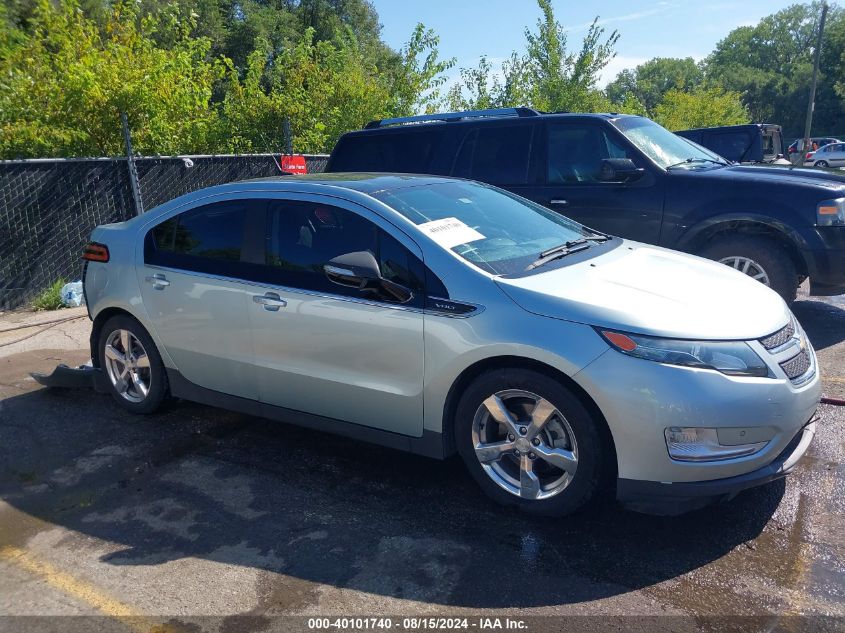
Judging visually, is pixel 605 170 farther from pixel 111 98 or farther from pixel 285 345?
pixel 111 98

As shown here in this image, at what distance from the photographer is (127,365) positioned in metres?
5.16

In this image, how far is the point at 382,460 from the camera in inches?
171

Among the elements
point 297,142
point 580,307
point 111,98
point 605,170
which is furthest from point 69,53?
point 580,307

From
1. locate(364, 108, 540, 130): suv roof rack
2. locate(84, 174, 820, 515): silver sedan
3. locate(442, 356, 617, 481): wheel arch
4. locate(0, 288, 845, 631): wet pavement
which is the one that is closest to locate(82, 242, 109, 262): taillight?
locate(84, 174, 820, 515): silver sedan

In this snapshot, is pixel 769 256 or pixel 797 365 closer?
pixel 797 365

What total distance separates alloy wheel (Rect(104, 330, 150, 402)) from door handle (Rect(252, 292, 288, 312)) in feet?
4.07

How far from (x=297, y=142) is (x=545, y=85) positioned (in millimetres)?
8282

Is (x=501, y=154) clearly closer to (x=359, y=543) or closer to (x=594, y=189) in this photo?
(x=594, y=189)

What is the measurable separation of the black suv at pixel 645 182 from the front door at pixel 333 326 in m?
3.57

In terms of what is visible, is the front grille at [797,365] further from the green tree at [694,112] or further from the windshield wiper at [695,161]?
the green tree at [694,112]

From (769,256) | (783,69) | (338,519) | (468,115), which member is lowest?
(338,519)

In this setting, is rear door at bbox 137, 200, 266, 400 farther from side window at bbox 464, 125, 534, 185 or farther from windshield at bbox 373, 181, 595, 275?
side window at bbox 464, 125, 534, 185

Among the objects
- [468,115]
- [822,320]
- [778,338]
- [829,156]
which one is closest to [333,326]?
[778,338]

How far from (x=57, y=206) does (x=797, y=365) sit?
8.53 metres
